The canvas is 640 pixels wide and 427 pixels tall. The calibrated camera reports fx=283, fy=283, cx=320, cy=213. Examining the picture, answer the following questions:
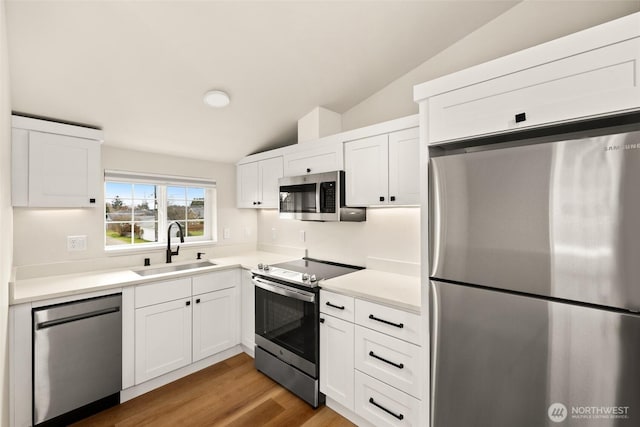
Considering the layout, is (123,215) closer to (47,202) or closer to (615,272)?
(47,202)

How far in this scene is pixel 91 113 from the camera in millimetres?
2188

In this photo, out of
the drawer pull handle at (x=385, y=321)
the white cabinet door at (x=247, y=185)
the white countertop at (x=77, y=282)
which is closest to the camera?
the drawer pull handle at (x=385, y=321)

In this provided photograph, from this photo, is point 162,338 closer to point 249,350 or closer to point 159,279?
point 159,279

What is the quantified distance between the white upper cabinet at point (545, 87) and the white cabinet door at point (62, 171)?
254cm

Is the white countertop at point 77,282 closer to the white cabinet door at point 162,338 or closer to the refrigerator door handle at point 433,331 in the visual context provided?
the white cabinet door at point 162,338

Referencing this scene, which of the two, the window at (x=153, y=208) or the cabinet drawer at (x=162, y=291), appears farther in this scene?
the window at (x=153, y=208)

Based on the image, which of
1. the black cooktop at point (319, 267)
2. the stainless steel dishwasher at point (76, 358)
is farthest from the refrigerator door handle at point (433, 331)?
the stainless steel dishwasher at point (76, 358)

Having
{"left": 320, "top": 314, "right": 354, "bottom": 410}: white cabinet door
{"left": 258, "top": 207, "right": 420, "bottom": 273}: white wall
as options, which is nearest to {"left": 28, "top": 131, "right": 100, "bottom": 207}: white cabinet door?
{"left": 258, "top": 207, "right": 420, "bottom": 273}: white wall

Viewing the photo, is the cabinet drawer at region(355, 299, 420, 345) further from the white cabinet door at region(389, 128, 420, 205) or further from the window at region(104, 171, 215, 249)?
the window at region(104, 171, 215, 249)

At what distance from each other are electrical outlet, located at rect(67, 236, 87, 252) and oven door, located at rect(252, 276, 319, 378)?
150 centimetres

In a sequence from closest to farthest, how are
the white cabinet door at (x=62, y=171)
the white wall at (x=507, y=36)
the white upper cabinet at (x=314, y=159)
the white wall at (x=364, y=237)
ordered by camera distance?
the white wall at (x=507, y=36) < the white cabinet door at (x=62, y=171) < the white wall at (x=364, y=237) < the white upper cabinet at (x=314, y=159)

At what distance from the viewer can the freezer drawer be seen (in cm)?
102

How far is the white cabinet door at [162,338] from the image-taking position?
222cm

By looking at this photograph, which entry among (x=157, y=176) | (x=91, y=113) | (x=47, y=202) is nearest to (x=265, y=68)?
(x=91, y=113)
